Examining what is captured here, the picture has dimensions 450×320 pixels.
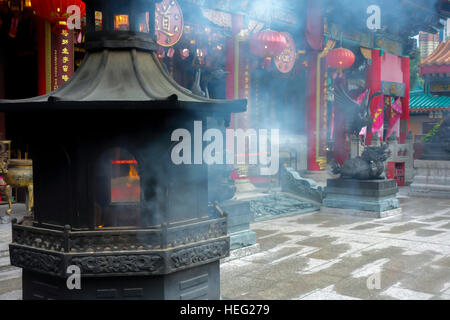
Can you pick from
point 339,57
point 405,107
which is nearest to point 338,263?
point 339,57

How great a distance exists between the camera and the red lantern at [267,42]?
10742 millimetres

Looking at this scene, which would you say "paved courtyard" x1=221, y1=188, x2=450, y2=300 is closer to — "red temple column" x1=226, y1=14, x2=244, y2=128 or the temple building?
A: the temple building

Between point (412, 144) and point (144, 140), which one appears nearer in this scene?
point (144, 140)

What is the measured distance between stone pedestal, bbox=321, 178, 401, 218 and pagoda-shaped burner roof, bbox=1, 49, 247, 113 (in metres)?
6.42

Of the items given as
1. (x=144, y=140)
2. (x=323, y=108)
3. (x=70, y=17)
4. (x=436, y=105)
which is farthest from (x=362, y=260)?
(x=436, y=105)

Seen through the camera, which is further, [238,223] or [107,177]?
[238,223]

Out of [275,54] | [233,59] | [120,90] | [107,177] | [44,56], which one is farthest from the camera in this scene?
[233,59]

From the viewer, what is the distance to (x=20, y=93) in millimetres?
10578

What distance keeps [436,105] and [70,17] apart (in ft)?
57.9

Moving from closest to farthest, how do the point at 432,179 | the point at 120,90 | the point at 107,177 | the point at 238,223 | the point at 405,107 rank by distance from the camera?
the point at 120,90
the point at 107,177
the point at 238,223
the point at 432,179
the point at 405,107

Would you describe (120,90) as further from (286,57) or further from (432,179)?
(432,179)

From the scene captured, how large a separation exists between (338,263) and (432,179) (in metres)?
8.12

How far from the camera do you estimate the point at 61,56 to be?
837 cm
